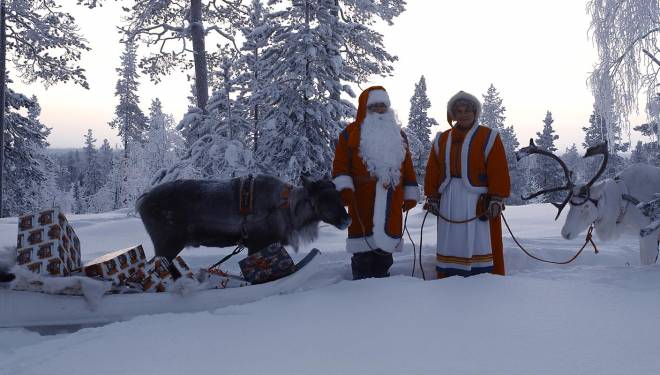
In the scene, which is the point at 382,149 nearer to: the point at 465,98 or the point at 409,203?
the point at 409,203

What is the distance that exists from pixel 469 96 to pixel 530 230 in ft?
16.7

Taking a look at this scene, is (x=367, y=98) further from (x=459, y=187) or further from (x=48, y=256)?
(x=48, y=256)

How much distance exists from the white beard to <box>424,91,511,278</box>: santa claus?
48 centimetres

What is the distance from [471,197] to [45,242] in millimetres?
3690

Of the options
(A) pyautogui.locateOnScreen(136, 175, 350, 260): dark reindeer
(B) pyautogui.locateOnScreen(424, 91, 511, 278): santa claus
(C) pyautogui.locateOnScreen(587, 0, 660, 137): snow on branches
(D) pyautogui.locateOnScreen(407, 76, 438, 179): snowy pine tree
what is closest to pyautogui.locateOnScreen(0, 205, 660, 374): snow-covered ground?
(B) pyautogui.locateOnScreen(424, 91, 511, 278): santa claus

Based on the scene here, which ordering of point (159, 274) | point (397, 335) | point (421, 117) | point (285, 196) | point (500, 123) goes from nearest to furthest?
1. point (397, 335)
2. point (159, 274)
3. point (285, 196)
4. point (421, 117)
5. point (500, 123)

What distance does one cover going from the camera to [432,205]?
170 inches

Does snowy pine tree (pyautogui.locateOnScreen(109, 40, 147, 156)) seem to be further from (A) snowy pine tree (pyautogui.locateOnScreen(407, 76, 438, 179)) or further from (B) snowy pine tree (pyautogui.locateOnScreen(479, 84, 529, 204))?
(B) snowy pine tree (pyautogui.locateOnScreen(479, 84, 529, 204))

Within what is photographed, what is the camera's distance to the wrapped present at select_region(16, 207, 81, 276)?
3.18 meters

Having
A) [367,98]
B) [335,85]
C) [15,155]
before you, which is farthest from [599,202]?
[15,155]

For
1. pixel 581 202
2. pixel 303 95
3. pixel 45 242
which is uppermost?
pixel 303 95

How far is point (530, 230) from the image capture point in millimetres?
8328

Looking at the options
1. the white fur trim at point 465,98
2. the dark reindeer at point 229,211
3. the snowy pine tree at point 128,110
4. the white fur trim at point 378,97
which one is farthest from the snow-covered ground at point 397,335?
the snowy pine tree at point 128,110

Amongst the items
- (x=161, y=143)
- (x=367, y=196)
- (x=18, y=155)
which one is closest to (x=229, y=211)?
(x=367, y=196)
